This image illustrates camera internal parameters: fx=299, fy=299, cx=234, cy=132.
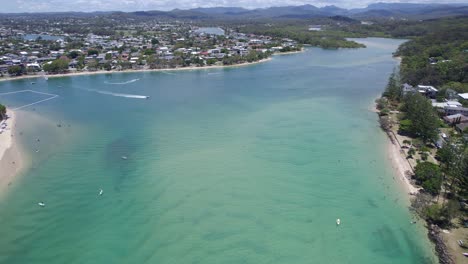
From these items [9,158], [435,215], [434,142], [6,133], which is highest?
[434,142]

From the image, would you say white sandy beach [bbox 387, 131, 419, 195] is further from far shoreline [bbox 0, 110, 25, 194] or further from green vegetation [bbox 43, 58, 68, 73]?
green vegetation [bbox 43, 58, 68, 73]

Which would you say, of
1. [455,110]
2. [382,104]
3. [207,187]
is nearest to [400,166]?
[455,110]

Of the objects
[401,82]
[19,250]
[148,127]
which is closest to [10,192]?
[19,250]

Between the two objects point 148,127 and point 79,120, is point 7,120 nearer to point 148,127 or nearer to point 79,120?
point 79,120

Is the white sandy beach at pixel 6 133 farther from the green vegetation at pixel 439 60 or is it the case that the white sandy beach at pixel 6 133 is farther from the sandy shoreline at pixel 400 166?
the green vegetation at pixel 439 60

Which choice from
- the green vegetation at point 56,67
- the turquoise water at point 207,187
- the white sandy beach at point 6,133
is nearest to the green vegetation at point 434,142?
the turquoise water at point 207,187

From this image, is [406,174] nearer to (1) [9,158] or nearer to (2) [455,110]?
(2) [455,110]
